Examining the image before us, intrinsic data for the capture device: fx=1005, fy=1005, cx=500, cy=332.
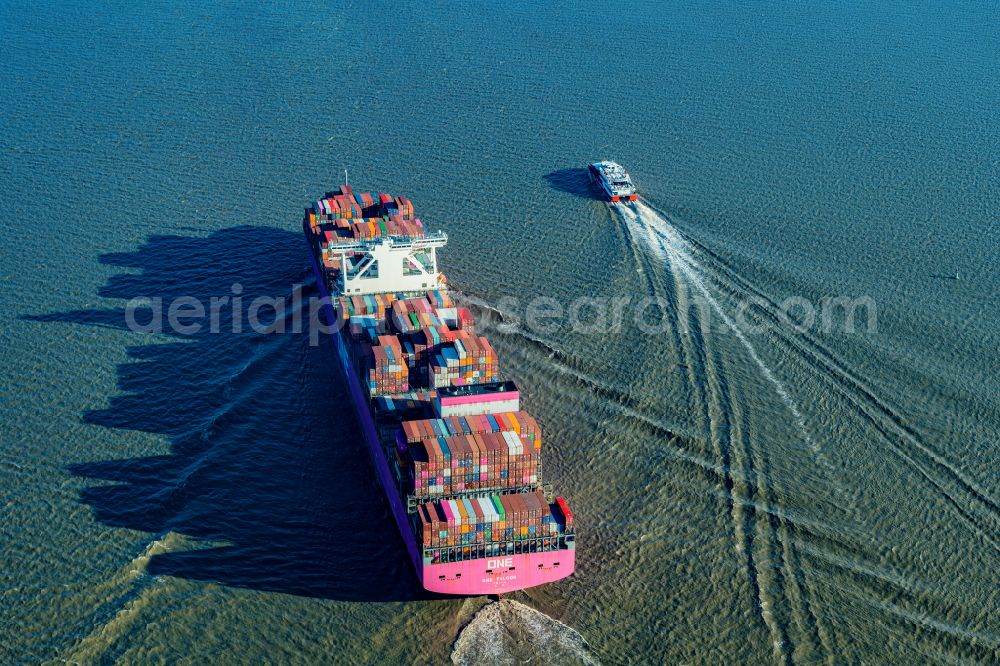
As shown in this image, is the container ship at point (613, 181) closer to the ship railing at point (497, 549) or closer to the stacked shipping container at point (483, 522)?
the stacked shipping container at point (483, 522)

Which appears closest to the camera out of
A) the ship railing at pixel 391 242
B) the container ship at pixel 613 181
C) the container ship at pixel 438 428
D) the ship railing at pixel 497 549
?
the ship railing at pixel 497 549

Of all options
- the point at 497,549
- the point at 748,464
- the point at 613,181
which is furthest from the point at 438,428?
the point at 613,181

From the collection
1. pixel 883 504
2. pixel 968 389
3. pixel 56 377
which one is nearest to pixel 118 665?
pixel 56 377

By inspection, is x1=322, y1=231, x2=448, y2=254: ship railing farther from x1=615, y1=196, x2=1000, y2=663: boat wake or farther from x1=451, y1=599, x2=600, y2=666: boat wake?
x1=451, y1=599, x2=600, y2=666: boat wake

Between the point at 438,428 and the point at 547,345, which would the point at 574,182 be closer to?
the point at 547,345

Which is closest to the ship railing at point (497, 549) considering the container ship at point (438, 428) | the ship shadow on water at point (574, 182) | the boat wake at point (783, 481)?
the container ship at point (438, 428)

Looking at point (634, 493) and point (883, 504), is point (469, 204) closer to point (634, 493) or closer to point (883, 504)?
point (634, 493)
